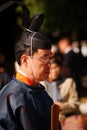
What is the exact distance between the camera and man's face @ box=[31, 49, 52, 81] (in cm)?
379

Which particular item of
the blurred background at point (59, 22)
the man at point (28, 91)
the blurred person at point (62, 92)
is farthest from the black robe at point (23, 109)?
the blurred background at point (59, 22)

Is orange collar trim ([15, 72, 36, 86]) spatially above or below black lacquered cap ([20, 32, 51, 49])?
below

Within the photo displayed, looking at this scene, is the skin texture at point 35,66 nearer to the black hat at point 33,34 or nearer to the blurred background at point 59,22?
the black hat at point 33,34

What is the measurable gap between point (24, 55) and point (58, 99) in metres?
2.87

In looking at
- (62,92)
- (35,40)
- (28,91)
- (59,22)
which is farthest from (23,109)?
(59,22)

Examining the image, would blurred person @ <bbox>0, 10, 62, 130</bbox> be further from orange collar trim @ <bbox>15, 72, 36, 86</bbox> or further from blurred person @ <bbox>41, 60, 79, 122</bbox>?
blurred person @ <bbox>41, 60, 79, 122</bbox>

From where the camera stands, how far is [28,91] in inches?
146

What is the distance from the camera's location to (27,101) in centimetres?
364

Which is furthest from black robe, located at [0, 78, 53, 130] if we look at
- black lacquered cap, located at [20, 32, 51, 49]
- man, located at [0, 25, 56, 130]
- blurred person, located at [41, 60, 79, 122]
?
blurred person, located at [41, 60, 79, 122]

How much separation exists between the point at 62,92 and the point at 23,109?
3.28 metres

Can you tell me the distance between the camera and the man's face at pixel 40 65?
12.4 feet

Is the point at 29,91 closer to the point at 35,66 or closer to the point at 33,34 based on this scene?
the point at 35,66

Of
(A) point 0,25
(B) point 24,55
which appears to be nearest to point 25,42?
(B) point 24,55

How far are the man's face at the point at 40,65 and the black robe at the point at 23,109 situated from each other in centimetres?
9
